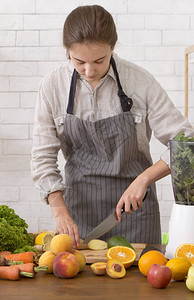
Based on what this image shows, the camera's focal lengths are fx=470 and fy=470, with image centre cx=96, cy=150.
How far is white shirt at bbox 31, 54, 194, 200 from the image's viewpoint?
2045 mm

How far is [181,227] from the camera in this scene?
1534mm

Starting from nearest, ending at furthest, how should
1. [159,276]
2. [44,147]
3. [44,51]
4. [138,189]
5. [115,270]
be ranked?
[159,276] → [115,270] → [138,189] → [44,147] → [44,51]

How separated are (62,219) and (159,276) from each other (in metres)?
0.64

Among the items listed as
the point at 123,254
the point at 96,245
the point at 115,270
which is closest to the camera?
the point at 115,270

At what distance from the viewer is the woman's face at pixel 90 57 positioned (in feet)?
5.79

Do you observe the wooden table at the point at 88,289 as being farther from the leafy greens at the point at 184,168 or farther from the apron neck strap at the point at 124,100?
the apron neck strap at the point at 124,100

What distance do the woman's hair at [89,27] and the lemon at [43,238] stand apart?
A: 2.38 feet

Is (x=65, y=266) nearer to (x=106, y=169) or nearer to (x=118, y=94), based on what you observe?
(x=106, y=169)

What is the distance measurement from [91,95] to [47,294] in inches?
41.0

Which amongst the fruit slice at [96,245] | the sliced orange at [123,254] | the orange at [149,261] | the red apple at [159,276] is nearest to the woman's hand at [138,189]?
the fruit slice at [96,245]

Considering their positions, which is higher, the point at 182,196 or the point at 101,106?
the point at 101,106

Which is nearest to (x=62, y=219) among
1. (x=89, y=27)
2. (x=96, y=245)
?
(x=96, y=245)

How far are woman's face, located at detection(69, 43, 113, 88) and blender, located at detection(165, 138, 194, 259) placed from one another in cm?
45

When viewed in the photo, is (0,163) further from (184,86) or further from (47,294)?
(47,294)
